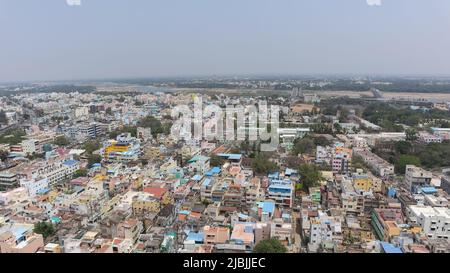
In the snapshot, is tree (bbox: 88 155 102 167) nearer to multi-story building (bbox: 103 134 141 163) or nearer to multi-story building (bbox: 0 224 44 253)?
multi-story building (bbox: 103 134 141 163)

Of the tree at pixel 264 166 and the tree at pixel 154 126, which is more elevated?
the tree at pixel 154 126

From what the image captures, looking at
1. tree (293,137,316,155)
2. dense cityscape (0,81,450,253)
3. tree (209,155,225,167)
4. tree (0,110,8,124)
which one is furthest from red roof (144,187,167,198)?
tree (0,110,8,124)

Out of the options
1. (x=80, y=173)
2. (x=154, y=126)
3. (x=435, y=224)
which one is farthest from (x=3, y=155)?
(x=435, y=224)

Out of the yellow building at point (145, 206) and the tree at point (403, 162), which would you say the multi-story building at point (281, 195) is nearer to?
the yellow building at point (145, 206)

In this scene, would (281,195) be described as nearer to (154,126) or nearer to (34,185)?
(34,185)

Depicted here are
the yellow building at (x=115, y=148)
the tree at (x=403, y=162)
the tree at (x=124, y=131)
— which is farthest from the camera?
the tree at (x=124, y=131)

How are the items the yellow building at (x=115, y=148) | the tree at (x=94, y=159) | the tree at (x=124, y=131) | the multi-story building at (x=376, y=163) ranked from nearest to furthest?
the multi-story building at (x=376, y=163) → the tree at (x=94, y=159) → the yellow building at (x=115, y=148) → the tree at (x=124, y=131)

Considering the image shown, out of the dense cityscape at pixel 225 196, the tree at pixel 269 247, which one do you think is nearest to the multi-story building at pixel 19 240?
the dense cityscape at pixel 225 196
